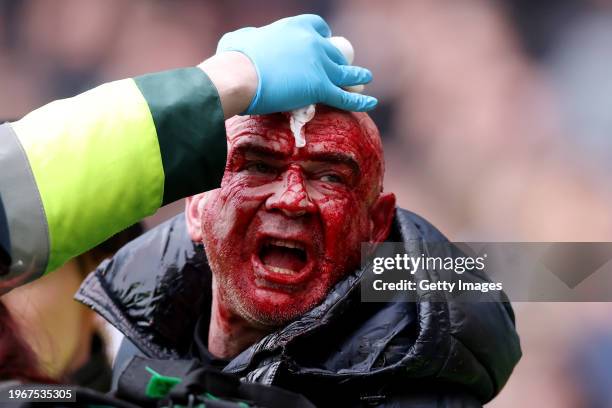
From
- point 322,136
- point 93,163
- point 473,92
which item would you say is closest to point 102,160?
point 93,163

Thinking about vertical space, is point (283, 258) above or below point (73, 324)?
above

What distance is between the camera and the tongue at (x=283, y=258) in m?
2.51

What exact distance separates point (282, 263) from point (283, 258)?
1 centimetres

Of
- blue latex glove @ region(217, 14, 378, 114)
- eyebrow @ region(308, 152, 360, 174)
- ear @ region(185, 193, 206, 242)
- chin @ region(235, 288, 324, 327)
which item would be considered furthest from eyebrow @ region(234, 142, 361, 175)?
chin @ region(235, 288, 324, 327)

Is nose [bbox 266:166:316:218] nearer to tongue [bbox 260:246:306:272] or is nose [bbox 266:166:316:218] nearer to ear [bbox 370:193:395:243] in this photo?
tongue [bbox 260:246:306:272]

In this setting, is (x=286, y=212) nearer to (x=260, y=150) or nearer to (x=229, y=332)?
(x=260, y=150)

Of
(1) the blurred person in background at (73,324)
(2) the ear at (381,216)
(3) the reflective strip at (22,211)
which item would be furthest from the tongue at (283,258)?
(1) the blurred person in background at (73,324)

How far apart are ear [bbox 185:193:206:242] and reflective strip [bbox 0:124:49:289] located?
2.29 feet

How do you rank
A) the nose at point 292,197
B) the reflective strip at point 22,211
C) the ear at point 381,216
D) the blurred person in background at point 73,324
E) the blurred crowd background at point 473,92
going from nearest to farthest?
the reflective strip at point 22,211 → the nose at point 292,197 → the ear at point 381,216 → the blurred person in background at point 73,324 → the blurred crowd background at point 473,92

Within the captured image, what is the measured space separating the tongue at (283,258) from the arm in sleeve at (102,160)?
1.17ft

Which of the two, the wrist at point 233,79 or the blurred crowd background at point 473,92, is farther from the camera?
the blurred crowd background at point 473,92

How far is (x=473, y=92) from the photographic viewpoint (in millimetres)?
4723

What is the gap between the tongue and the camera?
2506 millimetres

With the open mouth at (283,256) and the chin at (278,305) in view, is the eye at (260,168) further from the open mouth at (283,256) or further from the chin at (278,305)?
the chin at (278,305)
